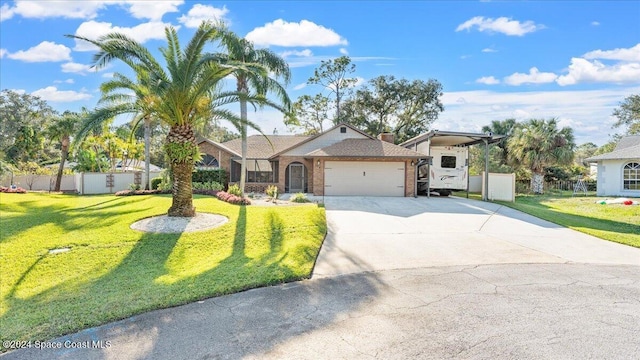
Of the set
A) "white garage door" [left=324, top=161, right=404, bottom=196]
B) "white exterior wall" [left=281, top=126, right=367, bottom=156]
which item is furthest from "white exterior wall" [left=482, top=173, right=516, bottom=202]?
"white exterior wall" [left=281, top=126, right=367, bottom=156]

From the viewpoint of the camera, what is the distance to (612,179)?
2520 cm

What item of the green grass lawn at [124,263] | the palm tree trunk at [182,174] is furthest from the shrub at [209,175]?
the palm tree trunk at [182,174]

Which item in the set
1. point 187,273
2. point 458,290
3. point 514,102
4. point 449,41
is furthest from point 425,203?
point 514,102

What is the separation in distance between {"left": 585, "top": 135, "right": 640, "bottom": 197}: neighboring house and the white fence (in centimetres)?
3293

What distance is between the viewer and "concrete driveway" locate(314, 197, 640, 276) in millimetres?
7574

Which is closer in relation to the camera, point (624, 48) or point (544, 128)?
point (624, 48)

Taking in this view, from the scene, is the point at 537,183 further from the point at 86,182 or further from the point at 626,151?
the point at 86,182

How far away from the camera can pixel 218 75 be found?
10969 millimetres

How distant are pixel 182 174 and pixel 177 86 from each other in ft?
9.35

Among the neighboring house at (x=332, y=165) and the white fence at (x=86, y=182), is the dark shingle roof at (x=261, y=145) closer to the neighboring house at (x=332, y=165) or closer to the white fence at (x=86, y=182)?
the neighboring house at (x=332, y=165)

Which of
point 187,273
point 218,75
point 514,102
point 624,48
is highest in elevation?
point 624,48

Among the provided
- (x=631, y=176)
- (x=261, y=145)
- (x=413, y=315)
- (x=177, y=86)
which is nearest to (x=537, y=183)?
(x=631, y=176)

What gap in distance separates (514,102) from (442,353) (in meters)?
30.3

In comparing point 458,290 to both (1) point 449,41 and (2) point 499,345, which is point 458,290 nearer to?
(2) point 499,345
